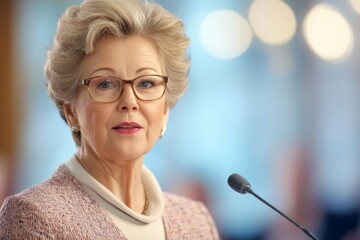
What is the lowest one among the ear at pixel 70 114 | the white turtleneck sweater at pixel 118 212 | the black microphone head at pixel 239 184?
the white turtleneck sweater at pixel 118 212

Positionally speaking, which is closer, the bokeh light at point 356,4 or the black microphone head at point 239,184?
the black microphone head at point 239,184

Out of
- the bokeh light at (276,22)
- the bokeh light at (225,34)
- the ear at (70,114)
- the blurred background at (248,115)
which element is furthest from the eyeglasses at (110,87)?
the bokeh light at (276,22)

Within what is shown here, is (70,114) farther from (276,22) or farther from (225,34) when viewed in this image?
(276,22)

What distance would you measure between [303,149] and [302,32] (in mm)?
582

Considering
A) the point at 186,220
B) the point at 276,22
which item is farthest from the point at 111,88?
the point at 276,22

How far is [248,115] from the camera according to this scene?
317cm

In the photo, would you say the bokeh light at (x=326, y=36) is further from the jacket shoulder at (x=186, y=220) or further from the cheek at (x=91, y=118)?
the cheek at (x=91, y=118)

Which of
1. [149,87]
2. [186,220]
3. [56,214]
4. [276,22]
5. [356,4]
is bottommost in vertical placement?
[186,220]

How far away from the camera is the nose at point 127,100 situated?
61.2 inches

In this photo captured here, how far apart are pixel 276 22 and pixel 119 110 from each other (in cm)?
183

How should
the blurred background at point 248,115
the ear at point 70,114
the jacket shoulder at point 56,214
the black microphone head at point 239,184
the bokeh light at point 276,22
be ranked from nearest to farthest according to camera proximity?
the jacket shoulder at point 56,214
the black microphone head at point 239,184
the ear at point 70,114
the blurred background at point 248,115
the bokeh light at point 276,22

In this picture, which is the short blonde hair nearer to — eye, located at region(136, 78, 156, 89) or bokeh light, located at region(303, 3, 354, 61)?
eye, located at region(136, 78, 156, 89)

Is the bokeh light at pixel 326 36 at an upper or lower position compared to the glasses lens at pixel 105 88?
upper

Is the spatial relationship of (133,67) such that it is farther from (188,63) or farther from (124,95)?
(188,63)
